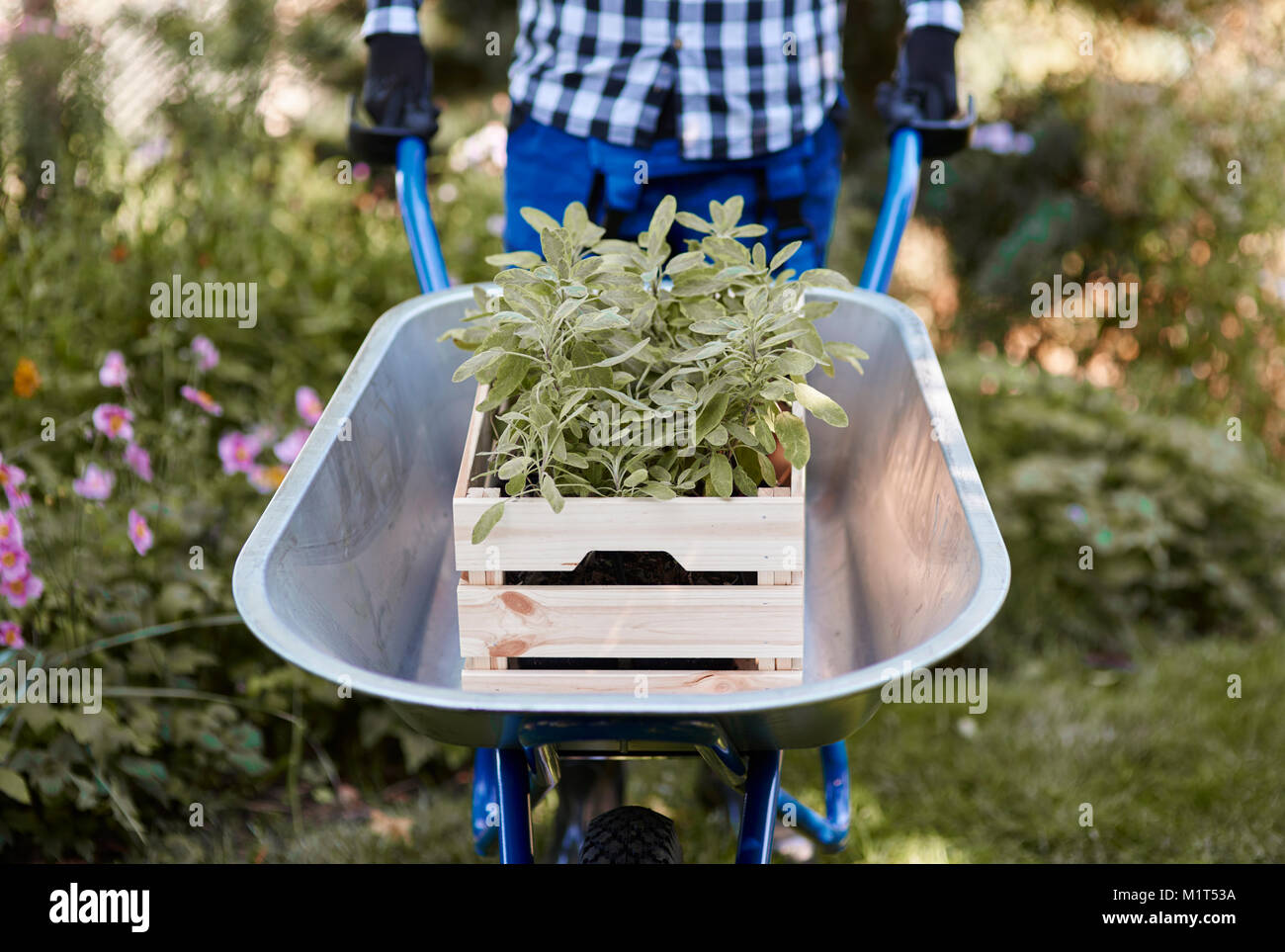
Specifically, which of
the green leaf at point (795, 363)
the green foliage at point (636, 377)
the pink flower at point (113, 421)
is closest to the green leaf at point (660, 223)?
the green foliage at point (636, 377)

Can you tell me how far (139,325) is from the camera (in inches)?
104

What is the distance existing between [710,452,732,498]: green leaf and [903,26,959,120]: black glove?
104 cm

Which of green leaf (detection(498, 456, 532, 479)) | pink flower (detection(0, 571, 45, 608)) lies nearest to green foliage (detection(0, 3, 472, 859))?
pink flower (detection(0, 571, 45, 608))

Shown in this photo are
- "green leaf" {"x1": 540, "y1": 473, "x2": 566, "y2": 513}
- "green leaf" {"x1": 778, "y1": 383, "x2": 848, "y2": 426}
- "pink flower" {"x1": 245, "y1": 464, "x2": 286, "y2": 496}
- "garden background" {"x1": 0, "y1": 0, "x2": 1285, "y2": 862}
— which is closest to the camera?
"green leaf" {"x1": 540, "y1": 473, "x2": 566, "y2": 513}

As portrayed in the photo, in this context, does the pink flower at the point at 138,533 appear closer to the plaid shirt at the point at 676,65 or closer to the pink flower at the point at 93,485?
the pink flower at the point at 93,485

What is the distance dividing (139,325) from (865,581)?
6.24 feet

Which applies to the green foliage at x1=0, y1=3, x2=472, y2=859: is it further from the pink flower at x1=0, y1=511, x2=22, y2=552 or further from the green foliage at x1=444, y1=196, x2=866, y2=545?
the green foliage at x1=444, y1=196, x2=866, y2=545

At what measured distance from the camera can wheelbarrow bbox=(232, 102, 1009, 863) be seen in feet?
3.26

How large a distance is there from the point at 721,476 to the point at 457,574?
52cm

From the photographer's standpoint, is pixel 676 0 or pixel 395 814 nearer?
pixel 676 0

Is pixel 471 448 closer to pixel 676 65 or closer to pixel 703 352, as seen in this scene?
pixel 703 352

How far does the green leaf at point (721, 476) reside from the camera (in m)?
1.17
